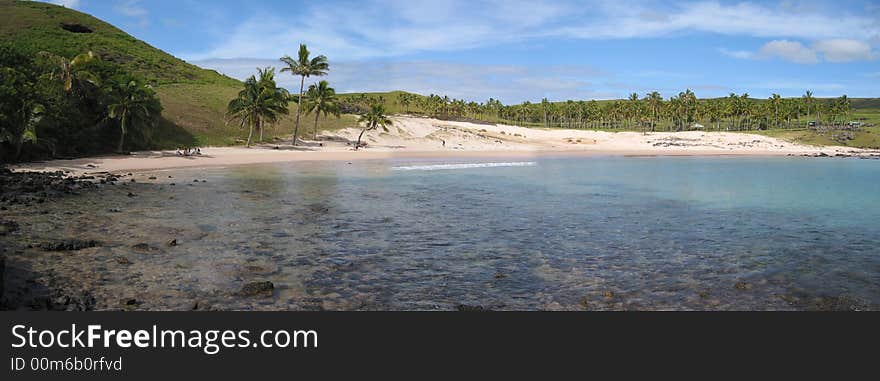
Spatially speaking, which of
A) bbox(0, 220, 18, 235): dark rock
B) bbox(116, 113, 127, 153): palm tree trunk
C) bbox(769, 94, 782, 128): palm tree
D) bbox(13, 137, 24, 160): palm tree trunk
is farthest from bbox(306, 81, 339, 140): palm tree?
bbox(769, 94, 782, 128): palm tree

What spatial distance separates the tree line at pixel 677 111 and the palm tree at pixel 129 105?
93.3 m

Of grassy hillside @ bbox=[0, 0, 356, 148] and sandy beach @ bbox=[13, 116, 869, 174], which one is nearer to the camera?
sandy beach @ bbox=[13, 116, 869, 174]

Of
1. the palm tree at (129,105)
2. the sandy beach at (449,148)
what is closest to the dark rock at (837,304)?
the sandy beach at (449,148)

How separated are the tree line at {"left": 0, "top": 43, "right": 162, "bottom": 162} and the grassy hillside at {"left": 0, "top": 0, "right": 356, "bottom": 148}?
6.00m

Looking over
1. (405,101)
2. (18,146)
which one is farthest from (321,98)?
(405,101)

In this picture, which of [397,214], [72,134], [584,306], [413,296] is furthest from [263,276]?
[72,134]

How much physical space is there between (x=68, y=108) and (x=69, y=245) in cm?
3457

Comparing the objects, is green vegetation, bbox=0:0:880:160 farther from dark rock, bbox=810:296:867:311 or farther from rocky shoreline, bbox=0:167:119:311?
dark rock, bbox=810:296:867:311

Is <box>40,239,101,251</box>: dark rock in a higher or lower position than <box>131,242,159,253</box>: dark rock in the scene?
higher

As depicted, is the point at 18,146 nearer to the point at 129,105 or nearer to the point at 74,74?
the point at 74,74

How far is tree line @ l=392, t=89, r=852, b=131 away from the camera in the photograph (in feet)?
485

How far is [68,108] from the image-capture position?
41.8m

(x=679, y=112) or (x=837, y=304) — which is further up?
→ (x=679, y=112)

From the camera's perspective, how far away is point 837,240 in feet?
55.8
